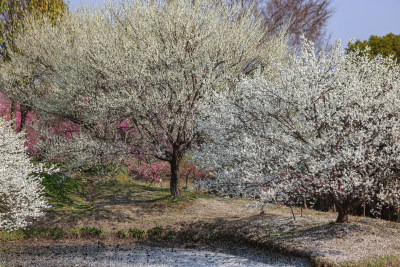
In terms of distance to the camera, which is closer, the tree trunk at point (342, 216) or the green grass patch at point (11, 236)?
the tree trunk at point (342, 216)

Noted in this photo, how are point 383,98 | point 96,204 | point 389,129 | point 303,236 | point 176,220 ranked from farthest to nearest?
point 96,204 < point 176,220 < point 303,236 < point 383,98 < point 389,129

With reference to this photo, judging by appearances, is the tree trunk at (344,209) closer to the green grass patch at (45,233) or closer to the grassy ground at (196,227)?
the grassy ground at (196,227)

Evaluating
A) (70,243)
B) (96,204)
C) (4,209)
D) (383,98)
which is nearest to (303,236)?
(383,98)

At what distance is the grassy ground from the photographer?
31.6 feet

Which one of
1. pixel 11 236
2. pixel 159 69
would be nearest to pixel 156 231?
pixel 11 236

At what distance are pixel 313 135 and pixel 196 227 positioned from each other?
5061 mm

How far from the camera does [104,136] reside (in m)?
14.9

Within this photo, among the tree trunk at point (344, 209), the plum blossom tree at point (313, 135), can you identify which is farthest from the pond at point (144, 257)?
the tree trunk at point (344, 209)

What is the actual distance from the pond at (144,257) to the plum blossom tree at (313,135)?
177cm

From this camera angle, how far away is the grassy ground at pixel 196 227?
9.62 m

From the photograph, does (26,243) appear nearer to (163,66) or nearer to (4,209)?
(4,209)

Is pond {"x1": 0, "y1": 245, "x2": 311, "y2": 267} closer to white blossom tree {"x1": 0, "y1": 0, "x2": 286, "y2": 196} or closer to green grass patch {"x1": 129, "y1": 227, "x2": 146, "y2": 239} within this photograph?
green grass patch {"x1": 129, "y1": 227, "x2": 146, "y2": 239}

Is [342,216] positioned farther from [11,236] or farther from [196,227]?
[11,236]

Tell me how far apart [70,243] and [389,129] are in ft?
32.3
